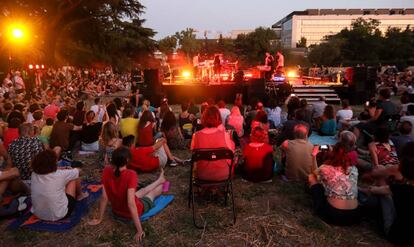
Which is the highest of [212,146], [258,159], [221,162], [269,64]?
[269,64]

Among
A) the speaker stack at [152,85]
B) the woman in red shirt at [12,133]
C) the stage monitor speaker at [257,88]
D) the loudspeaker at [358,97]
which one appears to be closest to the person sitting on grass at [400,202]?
the woman in red shirt at [12,133]

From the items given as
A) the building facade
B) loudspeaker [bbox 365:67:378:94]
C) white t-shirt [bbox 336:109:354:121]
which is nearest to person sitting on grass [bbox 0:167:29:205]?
white t-shirt [bbox 336:109:354:121]

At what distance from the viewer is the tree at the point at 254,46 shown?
2432 inches

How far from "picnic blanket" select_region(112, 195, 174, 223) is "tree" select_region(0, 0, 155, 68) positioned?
875 inches

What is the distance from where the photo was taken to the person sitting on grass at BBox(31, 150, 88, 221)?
409cm

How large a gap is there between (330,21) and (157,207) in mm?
134264

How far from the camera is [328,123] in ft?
29.7

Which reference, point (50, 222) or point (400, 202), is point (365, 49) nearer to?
point (400, 202)

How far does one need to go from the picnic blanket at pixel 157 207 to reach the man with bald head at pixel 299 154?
2054mm

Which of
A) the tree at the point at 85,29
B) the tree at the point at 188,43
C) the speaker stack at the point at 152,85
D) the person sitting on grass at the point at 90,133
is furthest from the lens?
the tree at the point at 188,43

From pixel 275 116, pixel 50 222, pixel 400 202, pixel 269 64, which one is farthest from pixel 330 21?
pixel 50 222

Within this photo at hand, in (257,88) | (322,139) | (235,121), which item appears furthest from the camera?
(257,88)

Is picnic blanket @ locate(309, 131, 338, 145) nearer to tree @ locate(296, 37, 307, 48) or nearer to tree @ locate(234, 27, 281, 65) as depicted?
tree @ locate(234, 27, 281, 65)

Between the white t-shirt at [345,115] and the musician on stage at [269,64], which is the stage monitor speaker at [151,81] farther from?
the white t-shirt at [345,115]
